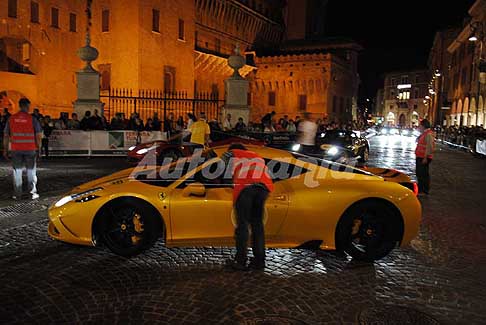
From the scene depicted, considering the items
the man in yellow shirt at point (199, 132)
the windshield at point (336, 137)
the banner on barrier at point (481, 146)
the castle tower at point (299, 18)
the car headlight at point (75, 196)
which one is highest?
the castle tower at point (299, 18)

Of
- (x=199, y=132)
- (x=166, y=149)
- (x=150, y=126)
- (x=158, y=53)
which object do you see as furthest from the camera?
(x=158, y=53)

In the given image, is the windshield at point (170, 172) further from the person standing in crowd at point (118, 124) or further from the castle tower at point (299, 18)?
the castle tower at point (299, 18)

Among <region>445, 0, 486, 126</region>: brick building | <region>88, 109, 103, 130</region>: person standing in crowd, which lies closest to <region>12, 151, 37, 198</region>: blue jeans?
<region>88, 109, 103, 130</region>: person standing in crowd

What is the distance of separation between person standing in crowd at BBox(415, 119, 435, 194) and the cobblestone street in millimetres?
3907

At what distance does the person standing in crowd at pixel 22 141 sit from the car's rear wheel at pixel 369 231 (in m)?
6.77

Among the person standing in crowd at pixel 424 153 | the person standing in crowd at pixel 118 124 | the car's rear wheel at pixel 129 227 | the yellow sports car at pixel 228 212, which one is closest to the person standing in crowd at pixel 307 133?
the person standing in crowd at pixel 424 153

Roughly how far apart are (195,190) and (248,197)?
26.7 inches

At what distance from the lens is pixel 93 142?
18.7 metres

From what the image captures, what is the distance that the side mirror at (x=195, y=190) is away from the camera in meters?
5.60

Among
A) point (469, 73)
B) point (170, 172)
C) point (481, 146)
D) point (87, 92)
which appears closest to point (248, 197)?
point (170, 172)

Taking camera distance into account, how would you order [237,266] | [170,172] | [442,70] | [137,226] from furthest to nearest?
[442,70], [170,172], [137,226], [237,266]

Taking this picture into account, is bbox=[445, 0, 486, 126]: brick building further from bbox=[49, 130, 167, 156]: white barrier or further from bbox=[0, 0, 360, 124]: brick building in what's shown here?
bbox=[49, 130, 167, 156]: white barrier

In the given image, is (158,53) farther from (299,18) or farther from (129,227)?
(129,227)

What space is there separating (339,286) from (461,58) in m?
58.4
